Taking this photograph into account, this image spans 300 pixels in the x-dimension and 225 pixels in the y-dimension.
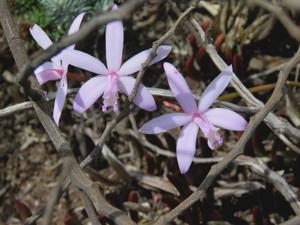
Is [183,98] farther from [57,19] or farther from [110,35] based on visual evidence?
[57,19]

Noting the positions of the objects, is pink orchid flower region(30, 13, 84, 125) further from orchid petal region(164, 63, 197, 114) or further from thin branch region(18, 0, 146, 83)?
thin branch region(18, 0, 146, 83)

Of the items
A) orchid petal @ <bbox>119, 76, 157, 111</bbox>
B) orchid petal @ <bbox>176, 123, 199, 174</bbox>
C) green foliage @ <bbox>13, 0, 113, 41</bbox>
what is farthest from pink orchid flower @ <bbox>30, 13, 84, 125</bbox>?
green foliage @ <bbox>13, 0, 113, 41</bbox>

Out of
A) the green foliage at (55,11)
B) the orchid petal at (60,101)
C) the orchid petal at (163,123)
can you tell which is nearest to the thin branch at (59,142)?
the orchid petal at (60,101)

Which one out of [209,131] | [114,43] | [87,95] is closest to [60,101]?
[87,95]

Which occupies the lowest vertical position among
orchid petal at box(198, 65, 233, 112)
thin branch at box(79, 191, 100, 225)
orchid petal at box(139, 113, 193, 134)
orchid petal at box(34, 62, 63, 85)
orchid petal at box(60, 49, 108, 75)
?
thin branch at box(79, 191, 100, 225)

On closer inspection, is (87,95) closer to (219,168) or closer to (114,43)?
(114,43)

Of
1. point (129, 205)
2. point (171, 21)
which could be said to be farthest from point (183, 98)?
point (171, 21)
